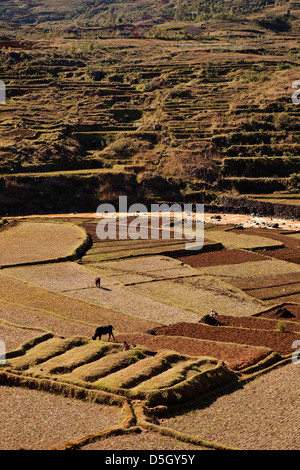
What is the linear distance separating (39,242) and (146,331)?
91.3 feet

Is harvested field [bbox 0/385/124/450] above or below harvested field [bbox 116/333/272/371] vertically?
above

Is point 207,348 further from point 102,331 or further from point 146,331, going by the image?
point 102,331

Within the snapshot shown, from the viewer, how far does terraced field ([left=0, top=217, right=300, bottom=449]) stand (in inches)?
936

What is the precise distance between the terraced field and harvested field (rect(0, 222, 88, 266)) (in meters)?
1.36

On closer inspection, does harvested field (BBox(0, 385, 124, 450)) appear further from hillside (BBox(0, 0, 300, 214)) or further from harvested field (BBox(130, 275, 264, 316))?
hillside (BBox(0, 0, 300, 214))

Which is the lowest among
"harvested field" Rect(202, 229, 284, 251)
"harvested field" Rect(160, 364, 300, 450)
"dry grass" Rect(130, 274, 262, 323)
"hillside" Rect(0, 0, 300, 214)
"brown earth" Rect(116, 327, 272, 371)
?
"dry grass" Rect(130, 274, 262, 323)

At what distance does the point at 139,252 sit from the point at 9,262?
40.8 ft

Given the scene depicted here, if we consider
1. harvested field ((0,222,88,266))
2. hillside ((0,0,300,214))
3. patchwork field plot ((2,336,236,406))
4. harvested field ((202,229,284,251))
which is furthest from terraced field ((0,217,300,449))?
hillside ((0,0,300,214))

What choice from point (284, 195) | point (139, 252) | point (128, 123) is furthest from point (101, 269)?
point (128, 123)

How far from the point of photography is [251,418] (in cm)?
2280

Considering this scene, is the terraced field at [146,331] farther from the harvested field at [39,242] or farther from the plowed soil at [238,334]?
the harvested field at [39,242]

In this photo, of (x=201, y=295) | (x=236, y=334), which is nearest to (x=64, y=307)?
(x=201, y=295)

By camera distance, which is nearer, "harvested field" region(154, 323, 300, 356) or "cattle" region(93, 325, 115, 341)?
"cattle" region(93, 325, 115, 341)

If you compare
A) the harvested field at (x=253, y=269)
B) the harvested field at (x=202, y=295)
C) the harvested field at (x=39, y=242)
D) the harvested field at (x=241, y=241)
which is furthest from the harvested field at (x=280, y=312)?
the harvested field at (x=39, y=242)
